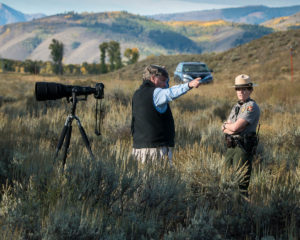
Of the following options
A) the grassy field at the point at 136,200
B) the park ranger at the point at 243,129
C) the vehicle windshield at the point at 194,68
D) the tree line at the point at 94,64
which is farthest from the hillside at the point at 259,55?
the tree line at the point at 94,64

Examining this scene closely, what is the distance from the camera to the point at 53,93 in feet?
13.0

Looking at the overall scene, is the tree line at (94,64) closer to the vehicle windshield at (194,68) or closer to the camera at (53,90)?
the vehicle windshield at (194,68)

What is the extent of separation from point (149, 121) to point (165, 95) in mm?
547

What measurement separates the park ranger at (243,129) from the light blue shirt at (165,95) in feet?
2.55

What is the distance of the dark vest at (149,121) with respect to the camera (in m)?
4.42

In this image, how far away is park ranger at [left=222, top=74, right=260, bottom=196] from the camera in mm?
4105

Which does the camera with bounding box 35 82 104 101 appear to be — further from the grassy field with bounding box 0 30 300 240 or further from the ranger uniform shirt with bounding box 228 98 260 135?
the ranger uniform shirt with bounding box 228 98 260 135

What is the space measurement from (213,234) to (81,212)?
1185mm

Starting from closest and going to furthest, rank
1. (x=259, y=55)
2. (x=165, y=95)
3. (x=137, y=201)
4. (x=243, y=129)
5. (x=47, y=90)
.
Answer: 1. (x=137, y=201)
2. (x=47, y=90)
3. (x=165, y=95)
4. (x=243, y=129)
5. (x=259, y=55)

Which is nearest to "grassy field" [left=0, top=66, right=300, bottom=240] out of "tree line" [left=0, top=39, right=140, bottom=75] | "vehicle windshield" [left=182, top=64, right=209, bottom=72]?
"vehicle windshield" [left=182, top=64, right=209, bottom=72]

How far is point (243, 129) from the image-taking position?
4.17m

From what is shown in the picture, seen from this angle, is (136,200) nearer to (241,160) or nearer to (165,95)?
(165,95)

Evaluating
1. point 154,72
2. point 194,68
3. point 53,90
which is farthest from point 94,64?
point 53,90

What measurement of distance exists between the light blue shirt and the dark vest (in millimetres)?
101
